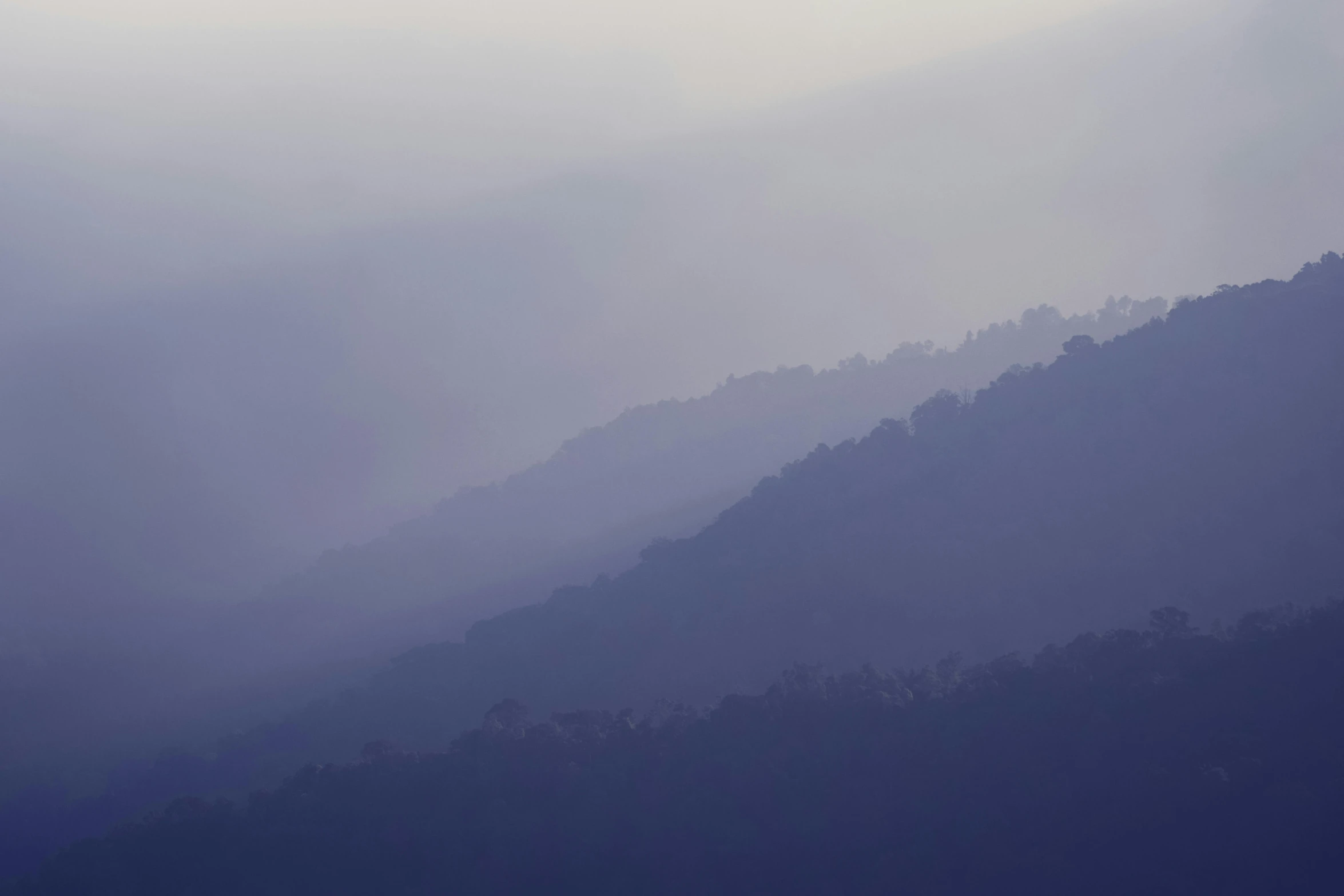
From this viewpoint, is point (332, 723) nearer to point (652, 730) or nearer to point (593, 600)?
point (593, 600)

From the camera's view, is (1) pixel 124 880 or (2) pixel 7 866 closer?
(1) pixel 124 880

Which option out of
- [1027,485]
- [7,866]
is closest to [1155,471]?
[1027,485]

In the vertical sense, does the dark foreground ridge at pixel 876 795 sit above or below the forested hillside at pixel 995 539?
below

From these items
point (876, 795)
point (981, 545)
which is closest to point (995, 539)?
point (981, 545)

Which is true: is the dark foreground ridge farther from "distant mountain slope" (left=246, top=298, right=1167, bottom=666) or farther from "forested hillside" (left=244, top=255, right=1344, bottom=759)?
"distant mountain slope" (left=246, top=298, right=1167, bottom=666)

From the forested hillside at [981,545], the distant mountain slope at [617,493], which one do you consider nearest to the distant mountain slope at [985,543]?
the forested hillside at [981,545]

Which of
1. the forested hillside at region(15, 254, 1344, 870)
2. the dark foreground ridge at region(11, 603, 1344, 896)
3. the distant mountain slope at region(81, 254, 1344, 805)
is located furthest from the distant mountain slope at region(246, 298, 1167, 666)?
the dark foreground ridge at region(11, 603, 1344, 896)

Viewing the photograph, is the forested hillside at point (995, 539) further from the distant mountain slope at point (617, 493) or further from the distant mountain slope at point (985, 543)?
the distant mountain slope at point (617, 493)
